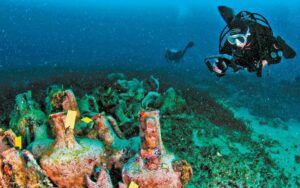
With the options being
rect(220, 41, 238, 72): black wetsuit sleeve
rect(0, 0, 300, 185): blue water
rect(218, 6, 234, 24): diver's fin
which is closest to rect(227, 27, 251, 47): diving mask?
rect(220, 41, 238, 72): black wetsuit sleeve

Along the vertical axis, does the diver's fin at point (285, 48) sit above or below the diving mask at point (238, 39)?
below

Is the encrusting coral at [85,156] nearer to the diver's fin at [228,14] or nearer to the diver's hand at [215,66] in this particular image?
the diver's hand at [215,66]

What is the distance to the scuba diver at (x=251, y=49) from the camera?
5410 mm

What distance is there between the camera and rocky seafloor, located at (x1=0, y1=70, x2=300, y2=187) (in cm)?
391

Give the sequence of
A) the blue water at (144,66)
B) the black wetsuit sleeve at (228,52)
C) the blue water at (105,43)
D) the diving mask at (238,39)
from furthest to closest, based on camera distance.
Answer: the blue water at (105,43)
the blue water at (144,66)
the black wetsuit sleeve at (228,52)
the diving mask at (238,39)

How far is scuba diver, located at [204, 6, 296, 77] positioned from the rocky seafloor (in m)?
1.71

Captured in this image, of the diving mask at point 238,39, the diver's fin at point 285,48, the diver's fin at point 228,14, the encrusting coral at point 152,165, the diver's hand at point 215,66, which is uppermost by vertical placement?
the diver's fin at point 228,14

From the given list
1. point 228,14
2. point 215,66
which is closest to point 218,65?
point 215,66

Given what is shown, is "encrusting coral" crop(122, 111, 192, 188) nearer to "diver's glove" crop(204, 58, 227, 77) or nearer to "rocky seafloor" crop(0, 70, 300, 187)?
"rocky seafloor" crop(0, 70, 300, 187)

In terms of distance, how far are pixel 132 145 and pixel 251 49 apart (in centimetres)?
286

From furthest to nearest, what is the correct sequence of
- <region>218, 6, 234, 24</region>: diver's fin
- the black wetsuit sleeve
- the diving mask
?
<region>218, 6, 234, 24</region>: diver's fin
the black wetsuit sleeve
the diving mask

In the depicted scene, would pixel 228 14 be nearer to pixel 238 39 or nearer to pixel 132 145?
pixel 238 39

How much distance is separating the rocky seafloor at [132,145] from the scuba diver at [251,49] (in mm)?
1708

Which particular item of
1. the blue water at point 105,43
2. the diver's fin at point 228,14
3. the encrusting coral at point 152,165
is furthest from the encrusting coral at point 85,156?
the blue water at point 105,43
